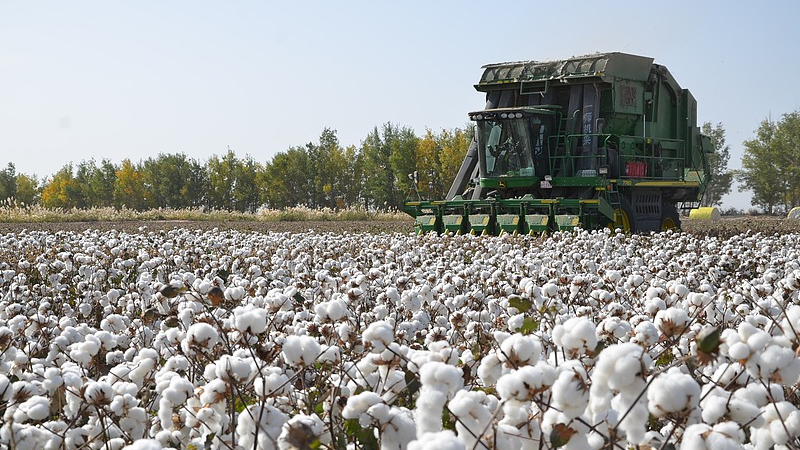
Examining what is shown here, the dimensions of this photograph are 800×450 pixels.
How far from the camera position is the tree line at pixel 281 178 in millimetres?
71688

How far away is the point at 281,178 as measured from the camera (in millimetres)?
78438

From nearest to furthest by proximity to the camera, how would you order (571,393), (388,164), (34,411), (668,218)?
(571,393), (34,411), (668,218), (388,164)

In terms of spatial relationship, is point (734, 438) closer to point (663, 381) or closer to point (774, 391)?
point (663, 381)

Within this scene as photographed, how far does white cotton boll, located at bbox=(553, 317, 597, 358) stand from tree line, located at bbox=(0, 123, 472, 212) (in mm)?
59981

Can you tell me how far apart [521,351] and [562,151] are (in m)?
17.8

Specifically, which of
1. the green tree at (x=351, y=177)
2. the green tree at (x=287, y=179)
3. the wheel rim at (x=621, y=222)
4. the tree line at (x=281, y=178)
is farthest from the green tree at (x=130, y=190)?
the wheel rim at (x=621, y=222)

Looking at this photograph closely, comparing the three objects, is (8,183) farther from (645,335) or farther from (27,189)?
(645,335)

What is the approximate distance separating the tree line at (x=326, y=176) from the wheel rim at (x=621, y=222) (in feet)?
158

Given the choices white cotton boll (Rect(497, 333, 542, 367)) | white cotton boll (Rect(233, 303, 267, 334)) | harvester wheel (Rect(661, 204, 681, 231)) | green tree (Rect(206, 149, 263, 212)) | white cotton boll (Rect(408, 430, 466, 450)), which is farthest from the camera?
green tree (Rect(206, 149, 263, 212))

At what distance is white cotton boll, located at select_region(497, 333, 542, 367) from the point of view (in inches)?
95.9

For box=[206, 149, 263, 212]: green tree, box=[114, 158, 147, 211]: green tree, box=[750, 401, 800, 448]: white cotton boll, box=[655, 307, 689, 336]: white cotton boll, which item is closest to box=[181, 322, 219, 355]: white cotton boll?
box=[655, 307, 689, 336]: white cotton boll

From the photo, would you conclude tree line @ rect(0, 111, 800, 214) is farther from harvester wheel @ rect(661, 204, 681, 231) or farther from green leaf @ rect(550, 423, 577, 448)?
green leaf @ rect(550, 423, 577, 448)

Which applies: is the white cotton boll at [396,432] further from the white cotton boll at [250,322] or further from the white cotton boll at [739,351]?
the white cotton boll at [739,351]

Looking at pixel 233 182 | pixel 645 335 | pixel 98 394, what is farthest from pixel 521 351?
pixel 233 182
